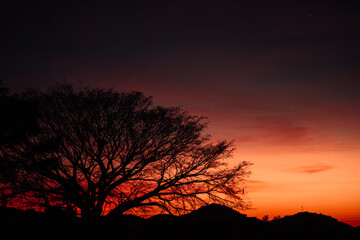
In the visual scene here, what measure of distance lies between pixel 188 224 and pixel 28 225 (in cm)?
750

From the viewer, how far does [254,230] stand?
14852mm

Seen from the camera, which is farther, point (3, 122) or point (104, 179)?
point (104, 179)

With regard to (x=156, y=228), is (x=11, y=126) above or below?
above

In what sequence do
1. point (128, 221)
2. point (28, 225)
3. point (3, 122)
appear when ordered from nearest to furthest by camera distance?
point (3, 122) → point (28, 225) → point (128, 221)

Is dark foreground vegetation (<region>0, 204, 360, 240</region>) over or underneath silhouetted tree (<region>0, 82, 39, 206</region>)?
underneath

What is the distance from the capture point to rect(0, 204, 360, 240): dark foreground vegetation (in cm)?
1411

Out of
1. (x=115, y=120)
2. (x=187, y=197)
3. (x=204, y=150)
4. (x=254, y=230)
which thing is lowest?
(x=254, y=230)

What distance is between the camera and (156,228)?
1516 centimetres

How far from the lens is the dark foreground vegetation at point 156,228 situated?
46.3 feet

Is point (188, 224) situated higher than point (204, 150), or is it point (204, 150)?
point (204, 150)

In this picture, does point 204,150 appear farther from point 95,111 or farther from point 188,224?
point 95,111

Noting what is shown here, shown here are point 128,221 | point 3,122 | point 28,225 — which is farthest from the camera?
point 128,221

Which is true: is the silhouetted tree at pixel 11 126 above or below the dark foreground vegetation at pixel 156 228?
above

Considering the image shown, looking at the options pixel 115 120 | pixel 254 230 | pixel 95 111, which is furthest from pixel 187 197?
pixel 95 111
